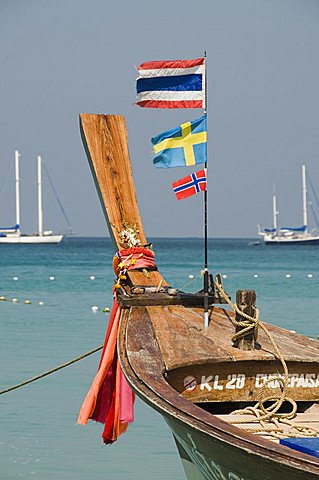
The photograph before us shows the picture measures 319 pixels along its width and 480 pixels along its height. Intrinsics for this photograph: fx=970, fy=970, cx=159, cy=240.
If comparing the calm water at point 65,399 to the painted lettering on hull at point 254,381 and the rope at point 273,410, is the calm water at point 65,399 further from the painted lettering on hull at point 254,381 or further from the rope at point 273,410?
the rope at point 273,410

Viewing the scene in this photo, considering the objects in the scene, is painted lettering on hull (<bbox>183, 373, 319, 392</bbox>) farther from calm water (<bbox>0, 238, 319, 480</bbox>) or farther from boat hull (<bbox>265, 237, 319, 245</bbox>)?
boat hull (<bbox>265, 237, 319, 245</bbox>)

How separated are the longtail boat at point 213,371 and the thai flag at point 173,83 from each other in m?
1.31

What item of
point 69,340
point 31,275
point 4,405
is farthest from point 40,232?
point 4,405

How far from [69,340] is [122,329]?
10.7 m

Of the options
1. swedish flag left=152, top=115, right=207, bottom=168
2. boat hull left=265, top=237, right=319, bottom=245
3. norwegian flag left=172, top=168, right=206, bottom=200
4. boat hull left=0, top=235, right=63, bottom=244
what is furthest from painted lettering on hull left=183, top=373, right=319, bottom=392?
boat hull left=265, top=237, right=319, bottom=245

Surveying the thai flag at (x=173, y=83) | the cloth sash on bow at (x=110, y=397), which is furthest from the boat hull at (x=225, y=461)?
the thai flag at (x=173, y=83)

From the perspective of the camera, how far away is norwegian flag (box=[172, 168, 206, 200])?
6684mm

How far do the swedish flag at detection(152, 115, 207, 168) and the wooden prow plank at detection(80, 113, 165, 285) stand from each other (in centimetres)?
120

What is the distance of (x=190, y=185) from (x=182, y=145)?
28cm

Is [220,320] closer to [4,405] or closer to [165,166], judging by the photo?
[165,166]

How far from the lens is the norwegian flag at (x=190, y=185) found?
6.68 m

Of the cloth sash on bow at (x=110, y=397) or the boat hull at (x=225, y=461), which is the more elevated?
the boat hull at (x=225, y=461)

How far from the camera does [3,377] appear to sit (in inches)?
496

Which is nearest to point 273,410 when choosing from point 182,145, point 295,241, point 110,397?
point 110,397
